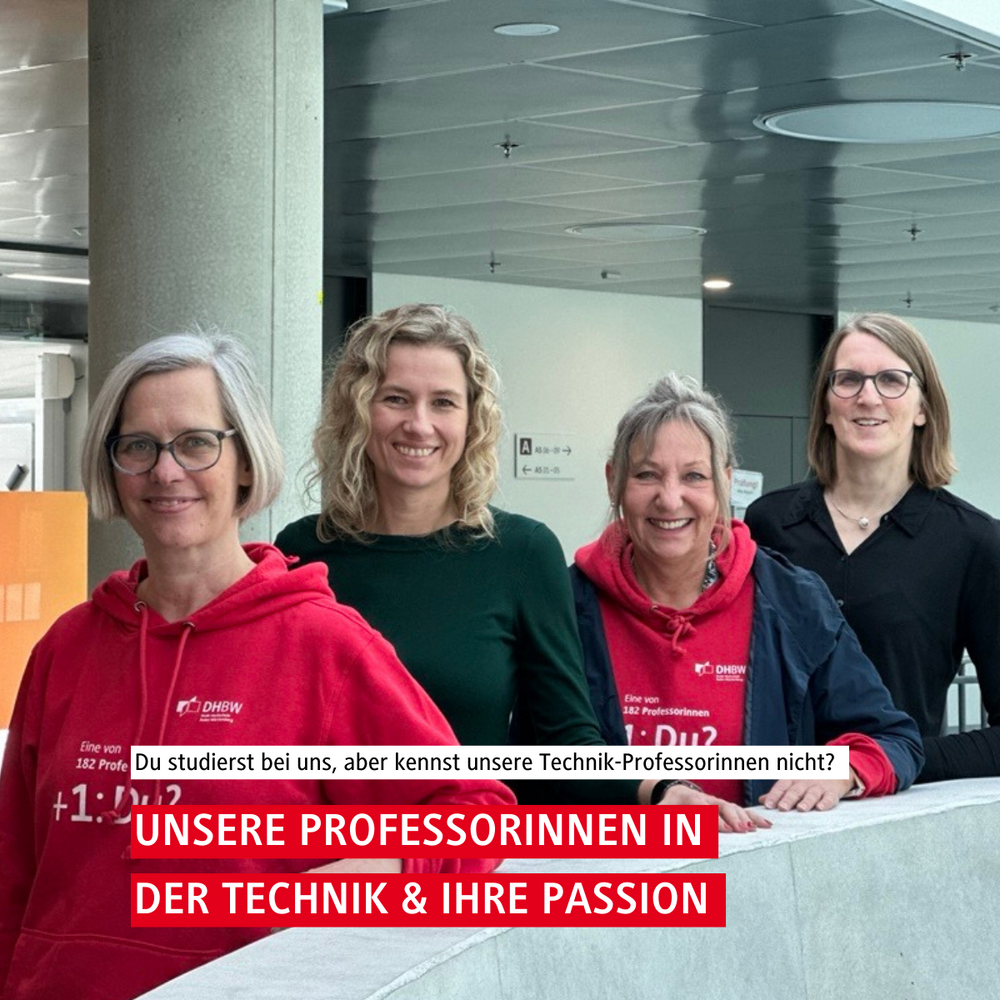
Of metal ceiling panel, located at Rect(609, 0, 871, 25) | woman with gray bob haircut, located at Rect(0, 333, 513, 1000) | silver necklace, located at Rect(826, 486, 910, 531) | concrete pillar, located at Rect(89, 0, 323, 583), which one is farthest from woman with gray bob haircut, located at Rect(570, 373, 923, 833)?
metal ceiling panel, located at Rect(609, 0, 871, 25)

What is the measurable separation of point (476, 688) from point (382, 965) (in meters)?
0.74

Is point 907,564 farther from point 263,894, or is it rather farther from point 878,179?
point 878,179

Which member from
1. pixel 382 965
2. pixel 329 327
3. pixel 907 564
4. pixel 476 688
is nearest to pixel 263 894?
pixel 382 965

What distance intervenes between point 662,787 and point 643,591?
1.82 feet

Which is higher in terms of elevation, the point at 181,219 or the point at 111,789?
the point at 181,219

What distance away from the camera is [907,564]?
12.6 feet

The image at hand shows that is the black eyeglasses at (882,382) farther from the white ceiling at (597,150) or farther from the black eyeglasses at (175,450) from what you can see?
the white ceiling at (597,150)

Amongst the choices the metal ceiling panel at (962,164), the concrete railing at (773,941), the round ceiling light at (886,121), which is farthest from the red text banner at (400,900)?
the metal ceiling panel at (962,164)

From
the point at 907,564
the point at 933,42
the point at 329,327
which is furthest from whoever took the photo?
the point at 329,327

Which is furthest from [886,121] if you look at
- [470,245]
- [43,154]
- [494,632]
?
[494,632]

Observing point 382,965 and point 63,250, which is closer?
point 382,965

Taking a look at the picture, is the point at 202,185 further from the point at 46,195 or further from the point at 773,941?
the point at 46,195

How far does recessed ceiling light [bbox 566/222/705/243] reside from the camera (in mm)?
16562

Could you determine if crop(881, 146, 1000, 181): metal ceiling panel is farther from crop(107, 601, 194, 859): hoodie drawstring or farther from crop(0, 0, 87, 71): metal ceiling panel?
crop(107, 601, 194, 859): hoodie drawstring
